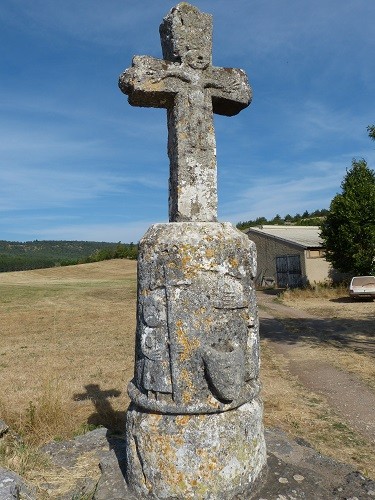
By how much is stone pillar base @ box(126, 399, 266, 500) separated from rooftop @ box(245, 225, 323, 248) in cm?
2440

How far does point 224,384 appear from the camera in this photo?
134 inches

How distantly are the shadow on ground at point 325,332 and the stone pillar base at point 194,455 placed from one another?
7775 mm

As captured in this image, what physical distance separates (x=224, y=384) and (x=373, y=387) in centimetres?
548

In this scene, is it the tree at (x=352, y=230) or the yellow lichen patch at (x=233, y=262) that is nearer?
the yellow lichen patch at (x=233, y=262)

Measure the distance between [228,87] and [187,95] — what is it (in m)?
0.46

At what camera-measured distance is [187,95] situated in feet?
13.0

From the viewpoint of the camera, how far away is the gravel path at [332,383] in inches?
254

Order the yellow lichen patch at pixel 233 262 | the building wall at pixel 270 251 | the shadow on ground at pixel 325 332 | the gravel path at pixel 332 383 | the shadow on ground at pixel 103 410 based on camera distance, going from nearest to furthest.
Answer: the yellow lichen patch at pixel 233 262 → the shadow on ground at pixel 103 410 → the gravel path at pixel 332 383 → the shadow on ground at pixel 325 332 → the building wall at pixel 270 251

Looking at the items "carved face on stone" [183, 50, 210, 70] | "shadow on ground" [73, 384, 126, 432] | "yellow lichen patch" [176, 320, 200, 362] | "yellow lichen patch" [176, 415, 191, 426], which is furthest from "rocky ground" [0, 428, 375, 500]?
"carved face on stone" [183, 50, 210, 70]

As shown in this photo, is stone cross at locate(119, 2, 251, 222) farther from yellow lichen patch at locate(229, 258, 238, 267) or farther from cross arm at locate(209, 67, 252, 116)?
yellow lichen patch at locate(229, 258, 238, 267)

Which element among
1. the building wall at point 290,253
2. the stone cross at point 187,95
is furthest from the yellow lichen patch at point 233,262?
the building wall at point 290,253

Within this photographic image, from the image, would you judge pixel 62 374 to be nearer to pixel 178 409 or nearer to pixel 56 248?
pixel 178 409

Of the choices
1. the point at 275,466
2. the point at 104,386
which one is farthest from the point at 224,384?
the point at 104,386

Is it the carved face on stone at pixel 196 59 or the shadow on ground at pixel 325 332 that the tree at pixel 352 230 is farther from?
the carved face on stone at pixel 196 59
